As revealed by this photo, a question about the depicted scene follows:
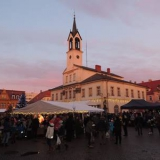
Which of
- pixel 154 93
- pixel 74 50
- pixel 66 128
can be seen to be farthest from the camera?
pixel 154 93

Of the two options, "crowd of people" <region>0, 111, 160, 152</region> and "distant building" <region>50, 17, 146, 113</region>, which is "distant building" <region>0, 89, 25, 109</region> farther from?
"crowd of people" <region>0, 111, 160, 152</region>

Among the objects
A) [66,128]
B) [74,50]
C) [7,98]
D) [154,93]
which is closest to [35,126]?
[66,128]

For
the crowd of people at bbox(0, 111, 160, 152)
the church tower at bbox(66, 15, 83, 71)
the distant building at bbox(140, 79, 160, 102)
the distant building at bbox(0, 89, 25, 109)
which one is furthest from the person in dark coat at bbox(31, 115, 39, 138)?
the distant building at bbox(0, 89, 25, 109)

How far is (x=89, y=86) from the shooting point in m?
43.2

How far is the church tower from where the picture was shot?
164 feet

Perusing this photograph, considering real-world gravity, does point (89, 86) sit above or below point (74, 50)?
below

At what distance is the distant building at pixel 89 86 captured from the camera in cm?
4025

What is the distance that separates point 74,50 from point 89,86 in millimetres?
11743

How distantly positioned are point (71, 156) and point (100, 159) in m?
1.48

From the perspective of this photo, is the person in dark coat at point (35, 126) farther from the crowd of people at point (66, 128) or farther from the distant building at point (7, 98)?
the distant building at point (7, 98)

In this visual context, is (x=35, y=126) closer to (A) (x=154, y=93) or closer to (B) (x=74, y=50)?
(B) (x=74, y=50)

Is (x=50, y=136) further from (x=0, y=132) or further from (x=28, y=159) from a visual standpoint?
(x=0, y=132)

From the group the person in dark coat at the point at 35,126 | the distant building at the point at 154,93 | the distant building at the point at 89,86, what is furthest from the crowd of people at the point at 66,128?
the distant building at the point at 154,93

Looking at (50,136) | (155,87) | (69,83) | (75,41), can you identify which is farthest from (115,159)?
(155,87)
